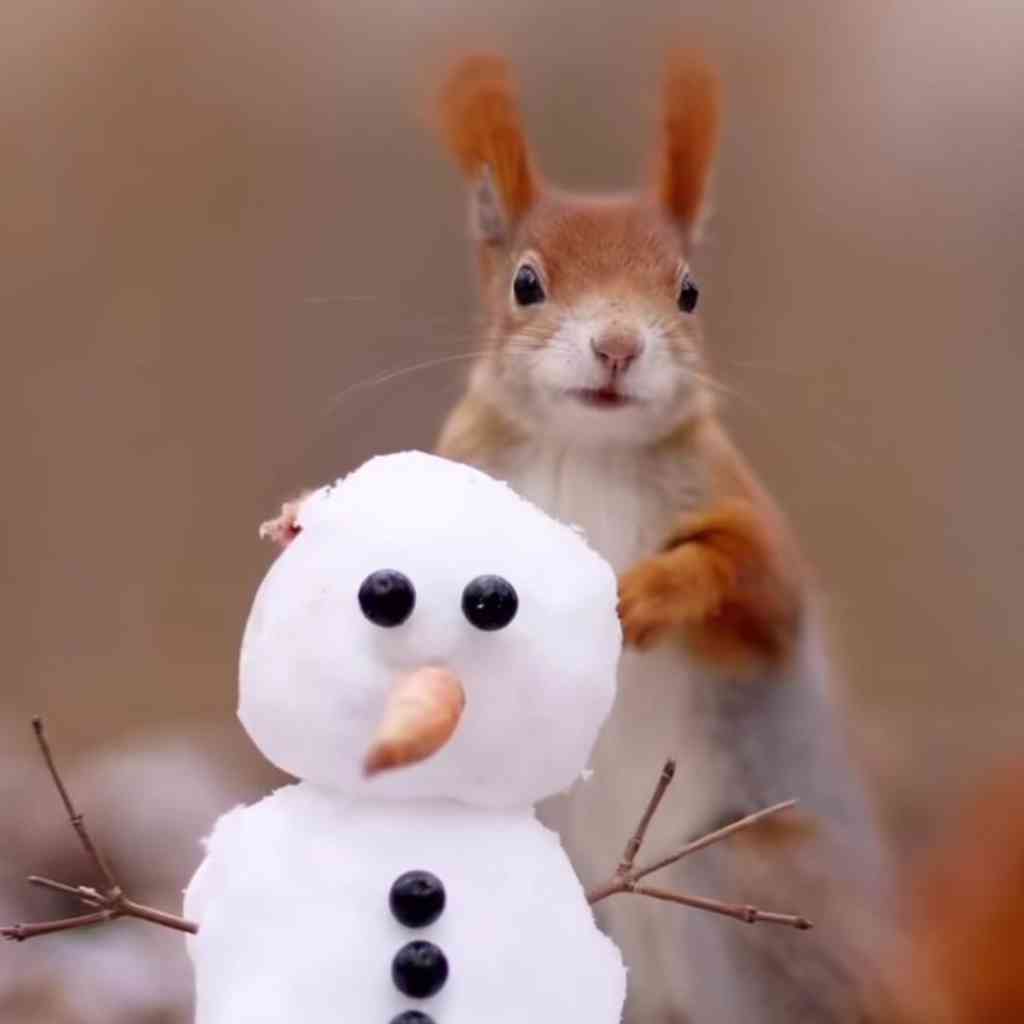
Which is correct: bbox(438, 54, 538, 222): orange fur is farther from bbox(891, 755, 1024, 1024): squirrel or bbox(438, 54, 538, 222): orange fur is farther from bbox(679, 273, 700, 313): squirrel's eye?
bbox(891, 755, 1024, 1024): squirrel

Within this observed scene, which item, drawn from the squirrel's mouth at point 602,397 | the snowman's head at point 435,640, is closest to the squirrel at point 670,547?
the squirrel's mouth at point 602,397

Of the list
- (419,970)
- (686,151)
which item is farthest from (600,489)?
(419,970)

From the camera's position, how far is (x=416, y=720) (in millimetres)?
Result: 396

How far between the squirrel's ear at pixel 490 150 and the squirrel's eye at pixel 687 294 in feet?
0.25

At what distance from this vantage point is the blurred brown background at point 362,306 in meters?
0.74

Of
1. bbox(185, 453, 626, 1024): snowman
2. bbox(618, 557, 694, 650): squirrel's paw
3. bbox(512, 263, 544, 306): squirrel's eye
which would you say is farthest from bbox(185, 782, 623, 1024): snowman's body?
bbox(512, 263, 544, 306): squirrel's eye

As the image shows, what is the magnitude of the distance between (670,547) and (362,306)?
22 cm

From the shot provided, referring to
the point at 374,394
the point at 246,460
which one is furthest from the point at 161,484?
the point at 374,394

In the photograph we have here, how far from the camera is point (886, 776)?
77 centimetres

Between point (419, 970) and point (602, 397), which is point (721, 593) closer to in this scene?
point (602, 397)

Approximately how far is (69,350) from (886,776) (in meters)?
0.52

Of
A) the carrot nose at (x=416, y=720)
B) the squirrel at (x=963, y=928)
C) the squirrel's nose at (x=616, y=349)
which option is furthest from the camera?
the squirrel at (x=963, y=928)

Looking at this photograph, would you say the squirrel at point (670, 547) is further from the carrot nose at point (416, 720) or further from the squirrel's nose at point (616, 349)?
the carrot nose at point (416, 720)

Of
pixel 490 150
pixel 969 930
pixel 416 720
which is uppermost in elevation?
pixel 490 150
